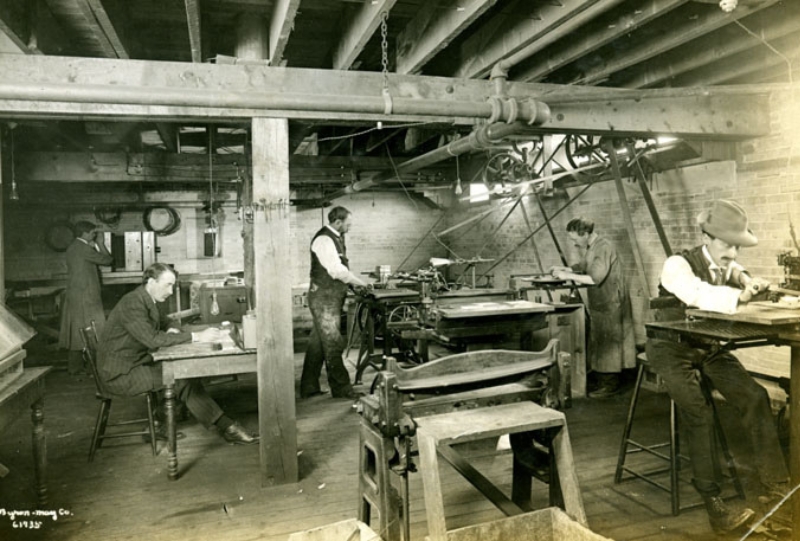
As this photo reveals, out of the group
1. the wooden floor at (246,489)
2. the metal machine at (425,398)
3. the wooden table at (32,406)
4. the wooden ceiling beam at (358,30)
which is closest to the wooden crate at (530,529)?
the metal machine at (425,398)

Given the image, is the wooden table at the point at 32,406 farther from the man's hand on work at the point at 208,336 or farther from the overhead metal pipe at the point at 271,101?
Answer: the overhead metal pipe at the point at 271,101

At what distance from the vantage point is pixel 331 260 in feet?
19.8

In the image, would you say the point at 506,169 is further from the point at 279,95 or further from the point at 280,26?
the point at 280,26

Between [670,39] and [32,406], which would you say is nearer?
[32,406]

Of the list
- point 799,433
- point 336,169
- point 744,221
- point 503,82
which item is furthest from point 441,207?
point 799,433

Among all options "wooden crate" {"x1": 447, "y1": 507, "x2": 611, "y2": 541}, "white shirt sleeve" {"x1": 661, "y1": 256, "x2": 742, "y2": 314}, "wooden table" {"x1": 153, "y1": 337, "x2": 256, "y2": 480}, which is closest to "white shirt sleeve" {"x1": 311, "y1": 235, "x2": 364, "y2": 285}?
"wooden table" {"x1": 153, "y1": 337, "x2": 256, "y2": 480}

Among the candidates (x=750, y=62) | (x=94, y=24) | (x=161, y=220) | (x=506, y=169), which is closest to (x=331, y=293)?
(x=506, y=169)

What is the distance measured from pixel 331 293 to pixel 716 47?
412 cm

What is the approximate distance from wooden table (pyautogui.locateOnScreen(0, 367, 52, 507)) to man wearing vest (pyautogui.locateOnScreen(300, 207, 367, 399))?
286 centimetres

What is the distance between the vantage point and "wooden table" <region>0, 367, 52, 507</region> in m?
2.99

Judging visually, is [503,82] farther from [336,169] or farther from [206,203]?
[206,203]

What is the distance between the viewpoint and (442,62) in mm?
5023

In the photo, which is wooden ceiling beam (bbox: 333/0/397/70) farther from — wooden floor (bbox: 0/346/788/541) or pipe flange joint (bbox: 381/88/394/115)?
wooden floor (bbox: 0/346/788/541)

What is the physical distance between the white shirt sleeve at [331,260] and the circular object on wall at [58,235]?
242 inches
